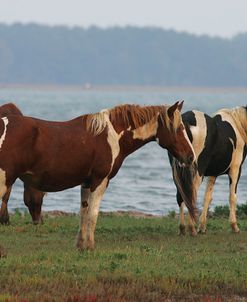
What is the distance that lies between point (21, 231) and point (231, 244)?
11.3ft

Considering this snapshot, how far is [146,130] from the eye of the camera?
12.5 m

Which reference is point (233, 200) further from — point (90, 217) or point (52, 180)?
point (52, 180)

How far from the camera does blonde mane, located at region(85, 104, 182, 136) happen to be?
12141 millimetres

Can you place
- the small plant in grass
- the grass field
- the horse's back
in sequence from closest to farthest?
the grass field < the horse's back < the small plant in grass

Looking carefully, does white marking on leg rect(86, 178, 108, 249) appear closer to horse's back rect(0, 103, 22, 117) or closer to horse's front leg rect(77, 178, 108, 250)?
horse's front leg rect(77, 178, 108, 250)

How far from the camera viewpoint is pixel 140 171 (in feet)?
137

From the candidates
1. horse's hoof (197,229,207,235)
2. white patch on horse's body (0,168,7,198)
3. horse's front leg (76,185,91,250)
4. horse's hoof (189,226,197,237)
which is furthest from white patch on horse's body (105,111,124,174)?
horse's hoof (197,229,207,235)

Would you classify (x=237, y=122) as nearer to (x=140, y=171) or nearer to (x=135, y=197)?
(x=135, y=197)

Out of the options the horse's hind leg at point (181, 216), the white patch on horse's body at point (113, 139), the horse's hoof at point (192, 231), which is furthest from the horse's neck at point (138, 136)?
the horse's hoof at point (192, 231)

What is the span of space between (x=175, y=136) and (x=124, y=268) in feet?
8.43

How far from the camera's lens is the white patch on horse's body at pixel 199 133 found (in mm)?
14805

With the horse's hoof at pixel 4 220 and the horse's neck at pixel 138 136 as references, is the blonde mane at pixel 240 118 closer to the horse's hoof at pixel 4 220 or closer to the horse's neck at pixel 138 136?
the horse's neck at pixel 138 136

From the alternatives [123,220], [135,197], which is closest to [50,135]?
[123,220]

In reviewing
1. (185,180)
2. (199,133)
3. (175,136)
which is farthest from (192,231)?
(175,136)
